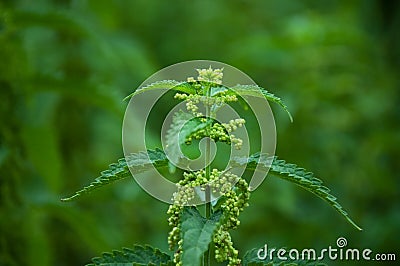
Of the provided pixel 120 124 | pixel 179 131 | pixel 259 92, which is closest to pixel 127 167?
pixel 179 131

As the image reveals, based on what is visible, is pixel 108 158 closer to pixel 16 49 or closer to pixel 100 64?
pixel 100 64


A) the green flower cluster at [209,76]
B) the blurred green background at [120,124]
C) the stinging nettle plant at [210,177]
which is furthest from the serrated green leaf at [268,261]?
the blurred green background at [120,124]

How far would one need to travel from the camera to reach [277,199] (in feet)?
11.1

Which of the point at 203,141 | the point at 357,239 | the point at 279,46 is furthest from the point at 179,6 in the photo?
the point at 203,141

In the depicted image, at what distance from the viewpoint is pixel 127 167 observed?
1230 mm

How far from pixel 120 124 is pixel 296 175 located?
223cm

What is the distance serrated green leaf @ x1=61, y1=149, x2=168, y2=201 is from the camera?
1.21 meters

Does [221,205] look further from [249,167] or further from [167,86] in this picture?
[167,86]

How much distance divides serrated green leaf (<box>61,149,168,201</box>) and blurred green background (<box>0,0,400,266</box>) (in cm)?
111

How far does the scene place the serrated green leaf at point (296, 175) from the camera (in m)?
1.19

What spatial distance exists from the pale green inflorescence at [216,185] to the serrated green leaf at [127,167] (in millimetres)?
61

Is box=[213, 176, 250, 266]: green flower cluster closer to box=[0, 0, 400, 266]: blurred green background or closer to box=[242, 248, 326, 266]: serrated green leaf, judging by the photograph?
box=[242, 248, 326, 266]: serrated green leaf

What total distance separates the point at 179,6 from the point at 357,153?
248 centimetres

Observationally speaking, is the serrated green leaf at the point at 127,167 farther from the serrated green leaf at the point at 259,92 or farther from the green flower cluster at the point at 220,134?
the serrated green leaf at the point at 259,92
